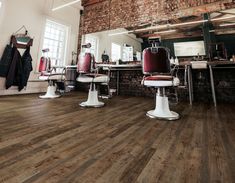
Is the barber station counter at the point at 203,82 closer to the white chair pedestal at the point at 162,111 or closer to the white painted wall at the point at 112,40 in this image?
the white painted wall at the point at 112,40

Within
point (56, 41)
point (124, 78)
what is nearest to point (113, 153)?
point (124, 78)

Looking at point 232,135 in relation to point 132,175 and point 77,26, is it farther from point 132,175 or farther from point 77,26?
point 77,26

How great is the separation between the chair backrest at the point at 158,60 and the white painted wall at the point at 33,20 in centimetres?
382

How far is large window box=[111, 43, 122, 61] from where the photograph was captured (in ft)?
16.9

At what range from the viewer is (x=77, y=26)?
5.77m

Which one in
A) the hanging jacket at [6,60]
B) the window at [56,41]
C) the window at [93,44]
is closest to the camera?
the hanging jacket at [6,60]

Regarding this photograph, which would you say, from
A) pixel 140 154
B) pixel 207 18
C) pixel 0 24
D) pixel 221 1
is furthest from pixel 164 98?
pixel 0 24

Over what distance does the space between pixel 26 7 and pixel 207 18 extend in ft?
16.9

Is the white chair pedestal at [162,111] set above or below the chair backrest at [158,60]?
below

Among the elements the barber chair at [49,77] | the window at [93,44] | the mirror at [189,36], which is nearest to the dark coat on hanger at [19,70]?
the barber chair at [49,77]

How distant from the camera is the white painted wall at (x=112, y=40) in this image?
4.78 metres

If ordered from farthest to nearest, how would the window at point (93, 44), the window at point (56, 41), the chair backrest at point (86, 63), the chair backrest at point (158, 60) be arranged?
the window at point (93, 44), the window at point (56, 41), the chair backrest at point (86, 63), the chair backrest at point (158, 60)

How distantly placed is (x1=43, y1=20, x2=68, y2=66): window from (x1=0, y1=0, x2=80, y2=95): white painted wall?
0.18m

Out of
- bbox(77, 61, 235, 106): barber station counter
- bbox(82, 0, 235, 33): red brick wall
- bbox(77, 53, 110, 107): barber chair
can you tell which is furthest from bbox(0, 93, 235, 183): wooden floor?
bbox(82, 0, 235, 33): red brick wall
